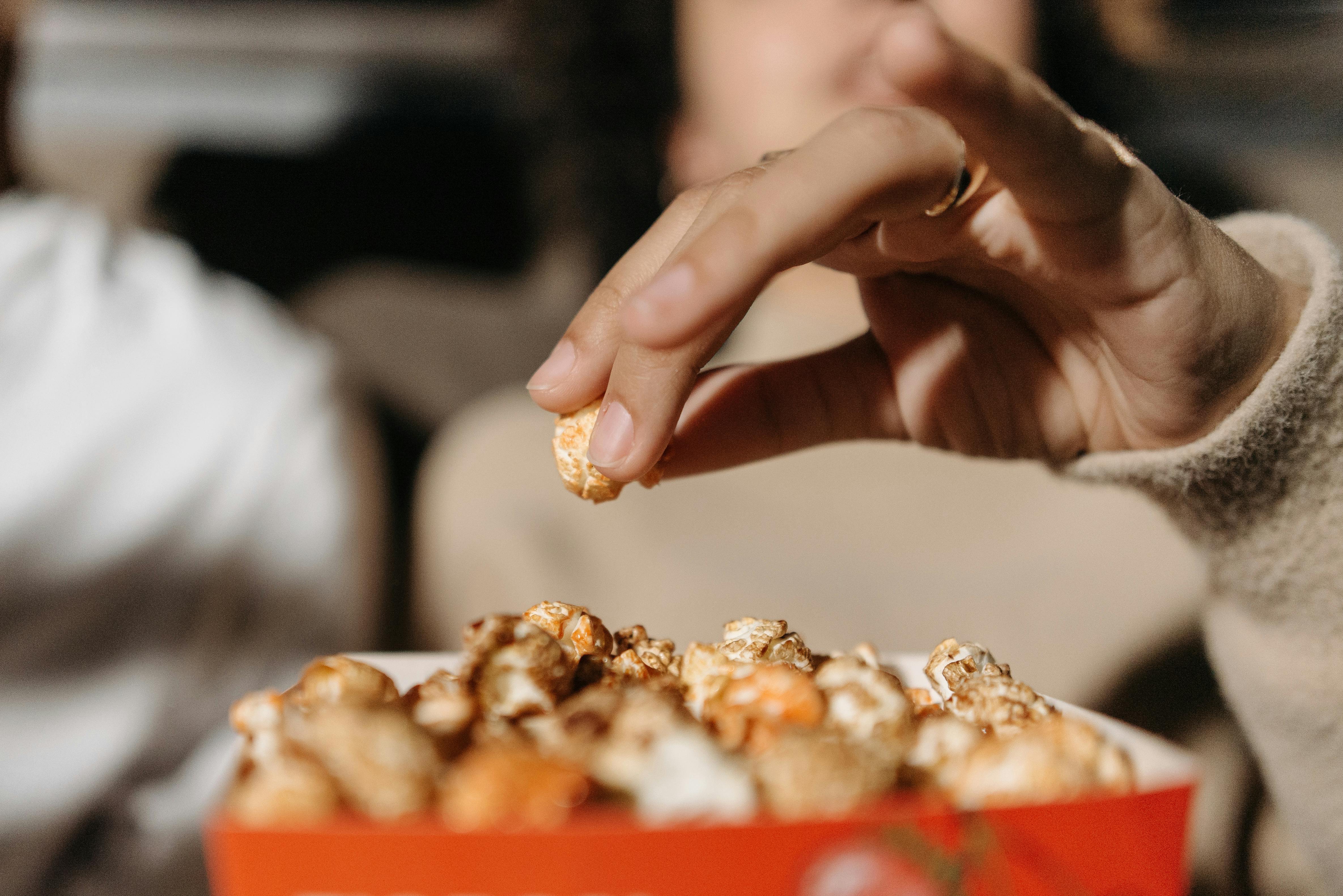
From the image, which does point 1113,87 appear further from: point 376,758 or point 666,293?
point 376,758

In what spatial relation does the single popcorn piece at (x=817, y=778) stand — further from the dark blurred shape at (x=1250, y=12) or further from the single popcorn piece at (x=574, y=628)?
Answer: the dark blurred shape at (x=1250, y=12)

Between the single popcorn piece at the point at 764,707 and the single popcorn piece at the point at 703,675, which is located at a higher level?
the single popcorn piece at the point at 764,707

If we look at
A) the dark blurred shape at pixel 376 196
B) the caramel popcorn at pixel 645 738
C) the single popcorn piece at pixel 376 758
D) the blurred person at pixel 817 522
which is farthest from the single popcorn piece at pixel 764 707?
the dark blurred shape at pixel 376 196

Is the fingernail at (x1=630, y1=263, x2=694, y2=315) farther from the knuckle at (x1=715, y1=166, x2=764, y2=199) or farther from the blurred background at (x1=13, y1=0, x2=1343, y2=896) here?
the blurred background at (x1=13, y1=0, x2=1343, y2=896)

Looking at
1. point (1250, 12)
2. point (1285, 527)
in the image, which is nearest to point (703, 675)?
point (1285, 527)

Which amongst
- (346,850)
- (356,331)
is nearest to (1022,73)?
(346,850)

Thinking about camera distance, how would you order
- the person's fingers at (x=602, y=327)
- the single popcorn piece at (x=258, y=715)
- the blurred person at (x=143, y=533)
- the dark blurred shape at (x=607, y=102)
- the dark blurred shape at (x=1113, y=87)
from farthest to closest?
the dark blurred shape at (x=607, y=102), the dark blurred shape at (x=1113, y=87), the blurred person at (x=143, y=533), the person's fingers at (x=602, y=327), the single popcorn piece at (x=258, y=715)
